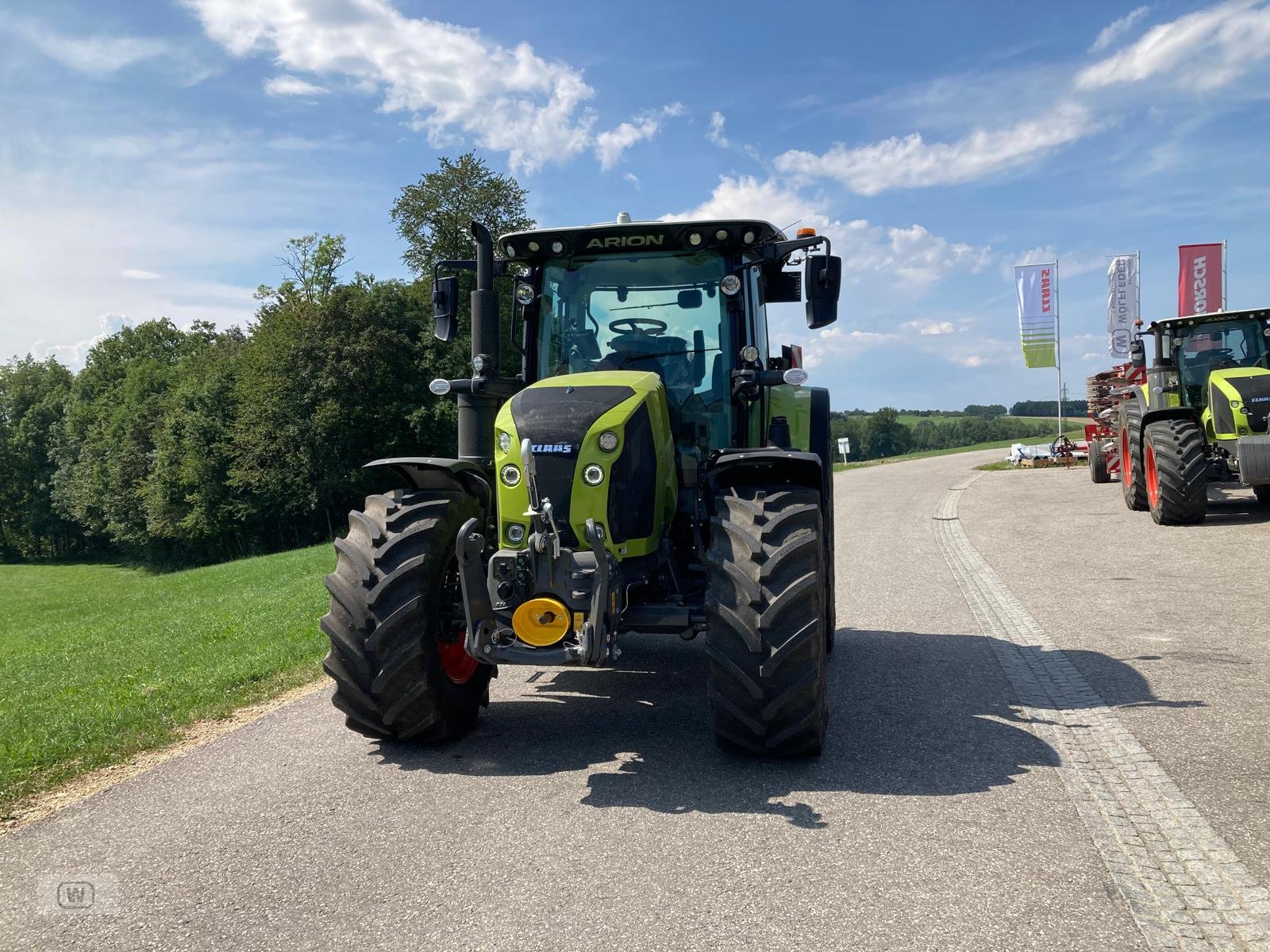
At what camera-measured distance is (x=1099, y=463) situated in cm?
2172

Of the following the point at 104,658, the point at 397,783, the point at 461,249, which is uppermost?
the point at 461,249

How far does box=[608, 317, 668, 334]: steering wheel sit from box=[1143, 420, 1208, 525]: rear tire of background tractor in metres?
9.94

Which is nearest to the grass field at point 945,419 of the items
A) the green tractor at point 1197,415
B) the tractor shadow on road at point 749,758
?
the green tractor at point 1197,415

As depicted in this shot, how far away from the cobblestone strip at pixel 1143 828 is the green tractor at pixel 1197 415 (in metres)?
7.88

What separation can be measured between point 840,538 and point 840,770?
1078 centimetres

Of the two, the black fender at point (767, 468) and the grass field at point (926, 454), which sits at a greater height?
the black fender at point (767, 468)

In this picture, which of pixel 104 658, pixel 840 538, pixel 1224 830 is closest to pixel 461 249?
pixel 840 538

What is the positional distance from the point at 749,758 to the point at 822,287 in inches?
114

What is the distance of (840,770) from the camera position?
4.36 meters

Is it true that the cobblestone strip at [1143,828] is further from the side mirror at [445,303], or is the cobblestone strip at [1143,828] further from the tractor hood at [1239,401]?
the tractor hood at [1239,401]

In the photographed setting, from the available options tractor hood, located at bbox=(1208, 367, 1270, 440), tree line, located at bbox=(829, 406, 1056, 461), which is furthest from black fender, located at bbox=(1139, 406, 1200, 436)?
tree line, located at bbox=(829, 406, 1056, 461)

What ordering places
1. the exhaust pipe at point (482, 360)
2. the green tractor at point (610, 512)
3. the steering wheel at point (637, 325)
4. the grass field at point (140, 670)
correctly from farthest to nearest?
1. the steering wheel at point (637, 325)
2. the exhaust pipe at point (482, 360)
3. the grass field at point (140, 670)
4. the green tractor at point (610, 512)

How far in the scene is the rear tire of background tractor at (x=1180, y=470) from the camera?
12.8 meters

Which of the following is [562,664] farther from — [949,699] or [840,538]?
[840,538]
